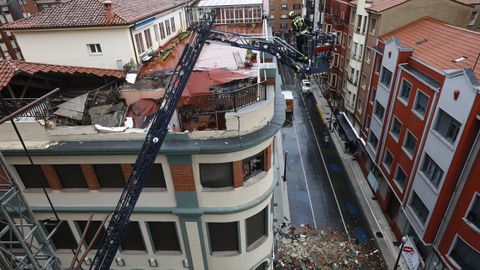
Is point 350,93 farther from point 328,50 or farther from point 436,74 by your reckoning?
point 328,50

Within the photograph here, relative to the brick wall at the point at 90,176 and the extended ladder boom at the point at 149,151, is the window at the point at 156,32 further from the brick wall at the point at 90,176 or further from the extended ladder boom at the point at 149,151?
the brick wall at the point at 90,176

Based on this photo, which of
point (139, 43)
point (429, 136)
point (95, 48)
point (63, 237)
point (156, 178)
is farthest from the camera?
point (139, 43)

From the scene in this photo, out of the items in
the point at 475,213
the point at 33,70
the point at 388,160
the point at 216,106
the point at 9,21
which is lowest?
the point at 388,160

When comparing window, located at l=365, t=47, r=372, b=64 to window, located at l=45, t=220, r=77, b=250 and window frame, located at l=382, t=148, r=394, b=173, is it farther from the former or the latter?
window, located at l=45, t=220, r=77, b=250

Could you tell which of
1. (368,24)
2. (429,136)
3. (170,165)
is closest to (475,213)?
(429,136)

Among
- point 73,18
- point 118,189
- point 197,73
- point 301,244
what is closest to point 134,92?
point 197,73

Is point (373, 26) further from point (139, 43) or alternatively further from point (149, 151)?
point (149, 151)
